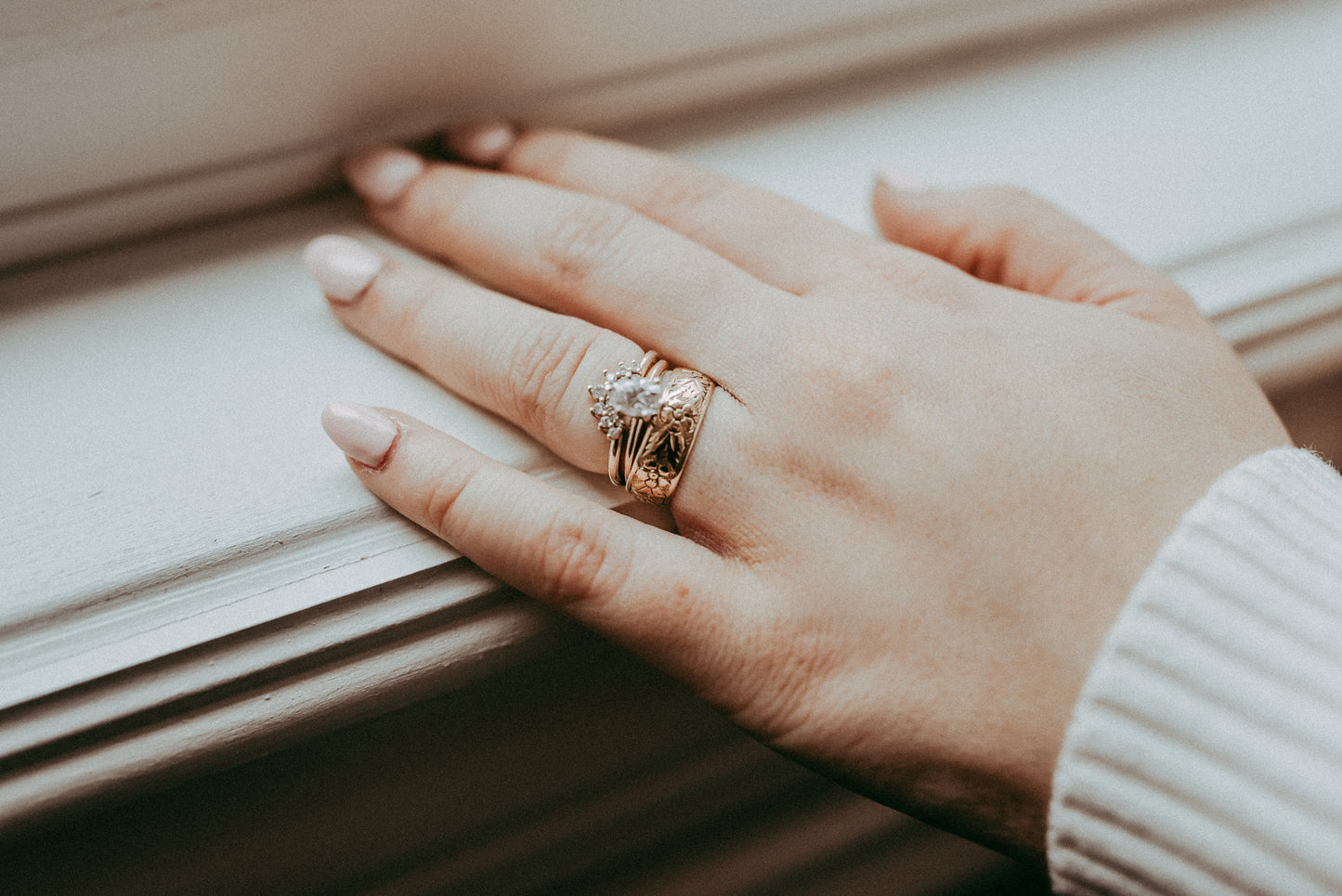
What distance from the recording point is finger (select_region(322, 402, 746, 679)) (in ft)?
1.38

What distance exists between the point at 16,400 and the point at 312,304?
17 cm

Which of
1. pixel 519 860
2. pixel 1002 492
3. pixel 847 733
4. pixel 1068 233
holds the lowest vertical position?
pixel 519 860

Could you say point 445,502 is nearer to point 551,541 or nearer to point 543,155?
point 551,541

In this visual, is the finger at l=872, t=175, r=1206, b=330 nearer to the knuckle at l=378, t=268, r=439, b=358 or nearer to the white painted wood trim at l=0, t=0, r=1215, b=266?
the white painted wood trim at l=0, t=0, r=1215, b=266

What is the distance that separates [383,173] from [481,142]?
7cm

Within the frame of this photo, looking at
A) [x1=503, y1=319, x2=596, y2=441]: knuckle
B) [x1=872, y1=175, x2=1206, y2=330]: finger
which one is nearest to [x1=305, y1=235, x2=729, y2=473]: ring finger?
[x1=503, y1=319, x2=596, y2=441]: knuckle

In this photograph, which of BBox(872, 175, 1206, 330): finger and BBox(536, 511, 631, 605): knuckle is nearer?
BBox(536, 511, 631, 605): knuckle

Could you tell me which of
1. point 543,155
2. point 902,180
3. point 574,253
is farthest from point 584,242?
point 902,180

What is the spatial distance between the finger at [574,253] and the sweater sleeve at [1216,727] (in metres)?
0.26

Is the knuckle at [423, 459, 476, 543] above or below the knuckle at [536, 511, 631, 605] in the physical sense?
above

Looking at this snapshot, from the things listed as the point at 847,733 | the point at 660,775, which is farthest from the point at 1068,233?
the point at 660,775

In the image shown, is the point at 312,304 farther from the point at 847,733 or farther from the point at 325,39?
the point at 847,733

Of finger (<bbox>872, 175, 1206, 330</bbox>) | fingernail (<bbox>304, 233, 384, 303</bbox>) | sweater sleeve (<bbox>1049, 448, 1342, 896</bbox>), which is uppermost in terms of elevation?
finger (<bbox>872, 175, 1206, 330</bbox>)

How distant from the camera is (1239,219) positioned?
59 centimetres
